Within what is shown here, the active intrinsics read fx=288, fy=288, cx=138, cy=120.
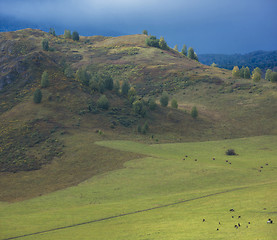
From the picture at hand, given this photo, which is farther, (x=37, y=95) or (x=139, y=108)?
(x=139, y=108)

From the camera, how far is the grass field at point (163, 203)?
2866 cm

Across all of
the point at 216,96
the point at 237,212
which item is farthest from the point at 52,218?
the point at 216,96

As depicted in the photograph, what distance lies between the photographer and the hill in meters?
60.0

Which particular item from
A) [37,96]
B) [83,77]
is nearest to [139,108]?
[83,77]

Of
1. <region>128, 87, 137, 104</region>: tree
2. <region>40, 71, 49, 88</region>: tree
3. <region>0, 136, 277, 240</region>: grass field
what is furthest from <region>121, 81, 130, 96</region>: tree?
<region>0, 136, 277, 240</region>: grass field

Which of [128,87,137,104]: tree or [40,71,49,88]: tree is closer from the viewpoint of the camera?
[40,71,49,88]: tree

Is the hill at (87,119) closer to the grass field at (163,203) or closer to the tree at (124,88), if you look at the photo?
the tree at (124,88)

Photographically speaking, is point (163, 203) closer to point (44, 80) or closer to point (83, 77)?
point (44, 80)

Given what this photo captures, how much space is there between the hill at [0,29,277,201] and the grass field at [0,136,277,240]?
21.5 ft

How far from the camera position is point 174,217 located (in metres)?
32.9

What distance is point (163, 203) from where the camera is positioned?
39.1m

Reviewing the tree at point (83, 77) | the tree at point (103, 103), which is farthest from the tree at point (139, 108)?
the tree at point (83, 77)

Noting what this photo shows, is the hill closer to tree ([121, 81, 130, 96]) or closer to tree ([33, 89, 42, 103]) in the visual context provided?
tree ([33, 89, 42, 103])

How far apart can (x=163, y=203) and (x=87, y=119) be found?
52.0 metres
